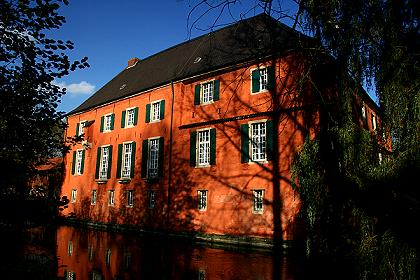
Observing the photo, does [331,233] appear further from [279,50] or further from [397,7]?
[397,7]

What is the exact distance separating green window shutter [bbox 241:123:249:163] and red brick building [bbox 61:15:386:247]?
0.16ft

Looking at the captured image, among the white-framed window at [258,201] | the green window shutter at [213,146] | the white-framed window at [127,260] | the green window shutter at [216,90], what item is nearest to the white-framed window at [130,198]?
the green window shutter at [213,146]

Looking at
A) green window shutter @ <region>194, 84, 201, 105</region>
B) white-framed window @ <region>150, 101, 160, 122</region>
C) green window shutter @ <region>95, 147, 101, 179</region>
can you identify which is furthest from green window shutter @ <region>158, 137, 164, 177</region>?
green window shutter @ <region>95, 147, 101, 179</region>

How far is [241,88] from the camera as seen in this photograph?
1552 centimetres

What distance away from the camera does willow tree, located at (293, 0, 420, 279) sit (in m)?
4.01

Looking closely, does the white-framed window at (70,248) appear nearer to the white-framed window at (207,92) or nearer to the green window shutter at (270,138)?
the green window shutter at (270,138)

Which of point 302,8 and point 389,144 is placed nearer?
point 302,8

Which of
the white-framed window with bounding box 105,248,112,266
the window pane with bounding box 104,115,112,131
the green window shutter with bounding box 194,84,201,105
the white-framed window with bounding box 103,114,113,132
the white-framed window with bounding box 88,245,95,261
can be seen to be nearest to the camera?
the white-framed window with bounding box 105,248,112,266

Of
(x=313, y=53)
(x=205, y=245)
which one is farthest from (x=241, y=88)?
(x=313, y=53)

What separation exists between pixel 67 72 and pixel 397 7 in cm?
479

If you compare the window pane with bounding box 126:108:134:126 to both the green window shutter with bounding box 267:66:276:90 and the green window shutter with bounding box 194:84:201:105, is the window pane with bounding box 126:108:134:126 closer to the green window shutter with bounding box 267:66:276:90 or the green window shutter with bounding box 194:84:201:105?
the green window shutter with bounding box 194:84:201:105

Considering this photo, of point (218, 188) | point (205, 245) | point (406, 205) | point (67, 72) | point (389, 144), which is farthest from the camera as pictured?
point (218, 188)

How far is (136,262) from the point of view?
32.8 ft

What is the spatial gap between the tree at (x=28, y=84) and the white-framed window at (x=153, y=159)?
43.4ft
